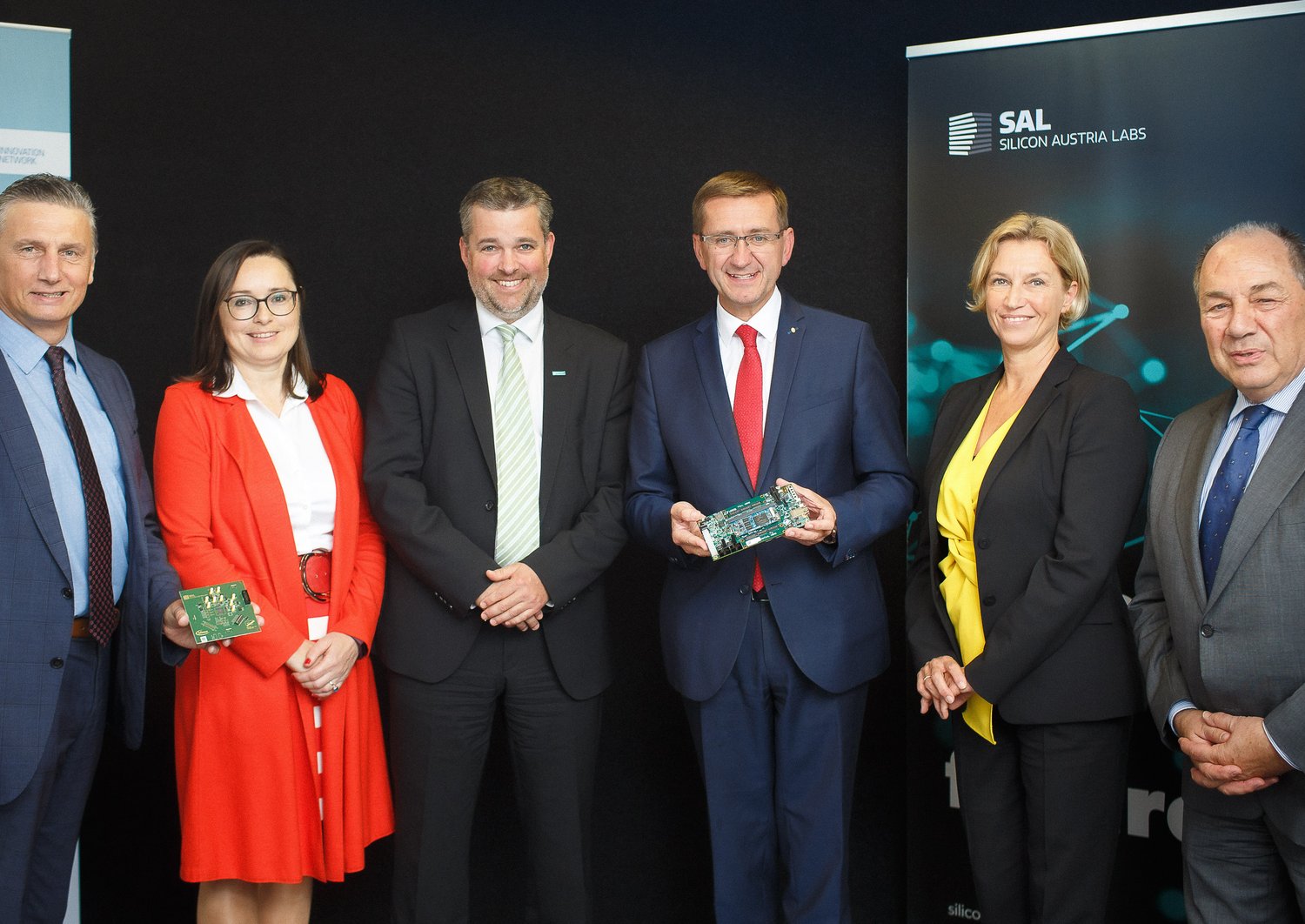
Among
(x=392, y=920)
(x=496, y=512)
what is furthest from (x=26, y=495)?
(x=392, y=920)

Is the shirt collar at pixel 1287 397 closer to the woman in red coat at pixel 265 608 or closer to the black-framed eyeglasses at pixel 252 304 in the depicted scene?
the woman in red coat at pixel 265 608

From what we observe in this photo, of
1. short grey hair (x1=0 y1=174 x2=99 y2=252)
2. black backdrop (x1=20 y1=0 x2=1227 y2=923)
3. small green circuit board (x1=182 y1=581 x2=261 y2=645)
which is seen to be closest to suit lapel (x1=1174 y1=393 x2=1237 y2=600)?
black backdrop (x1=20 y1=0 x2=1227 y2=923)

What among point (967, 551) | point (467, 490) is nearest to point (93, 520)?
point (467, 490)

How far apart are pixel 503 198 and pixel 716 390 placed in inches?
30.4

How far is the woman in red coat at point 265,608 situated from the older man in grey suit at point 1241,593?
1.95m

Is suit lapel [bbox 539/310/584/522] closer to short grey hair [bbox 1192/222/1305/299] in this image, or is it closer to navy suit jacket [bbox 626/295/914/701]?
navy suit jacket [bbox 626/295/914/701]

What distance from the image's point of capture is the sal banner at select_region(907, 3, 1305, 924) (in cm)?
311

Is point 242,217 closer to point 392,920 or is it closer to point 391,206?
point 391,206

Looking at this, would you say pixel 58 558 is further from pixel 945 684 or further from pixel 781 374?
pixel 945 684

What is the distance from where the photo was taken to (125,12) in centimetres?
414

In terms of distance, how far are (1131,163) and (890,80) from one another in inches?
36.7

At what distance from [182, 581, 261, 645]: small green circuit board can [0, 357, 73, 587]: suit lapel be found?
293mm

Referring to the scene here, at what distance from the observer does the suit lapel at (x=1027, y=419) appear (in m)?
2.70

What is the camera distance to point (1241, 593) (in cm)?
228
